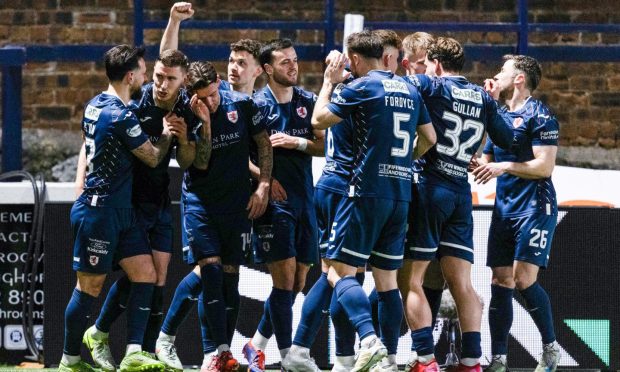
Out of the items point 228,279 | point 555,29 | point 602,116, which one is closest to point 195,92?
point 228,279

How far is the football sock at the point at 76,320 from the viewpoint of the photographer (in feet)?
25.9

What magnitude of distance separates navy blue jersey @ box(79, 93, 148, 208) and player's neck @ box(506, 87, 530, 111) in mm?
2430

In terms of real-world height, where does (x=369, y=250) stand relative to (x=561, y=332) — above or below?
above

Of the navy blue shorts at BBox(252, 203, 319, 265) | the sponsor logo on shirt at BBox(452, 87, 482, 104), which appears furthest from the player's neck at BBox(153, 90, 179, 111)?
the sponsor logo on shirt at BBox(452, 87, 482, 104)

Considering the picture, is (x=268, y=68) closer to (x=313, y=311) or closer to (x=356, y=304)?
(x=313, y=311)

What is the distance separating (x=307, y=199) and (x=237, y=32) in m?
5.20

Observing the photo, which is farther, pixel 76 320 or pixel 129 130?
pixel 76 320

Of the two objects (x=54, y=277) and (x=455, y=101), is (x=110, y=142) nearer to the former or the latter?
(x=54, y=277)

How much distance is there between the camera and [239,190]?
26.6 ft

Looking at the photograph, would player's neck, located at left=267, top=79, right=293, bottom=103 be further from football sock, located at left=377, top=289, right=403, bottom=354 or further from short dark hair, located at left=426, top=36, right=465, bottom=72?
football sock, located at left=377, top=289, right=403, bottom=354

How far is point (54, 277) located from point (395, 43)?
112 inches

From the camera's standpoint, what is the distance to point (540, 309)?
27.5 feet

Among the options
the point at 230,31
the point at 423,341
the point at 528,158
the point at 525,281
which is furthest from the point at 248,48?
the point at 230,31

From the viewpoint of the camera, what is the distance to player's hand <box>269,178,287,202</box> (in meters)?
8.18
